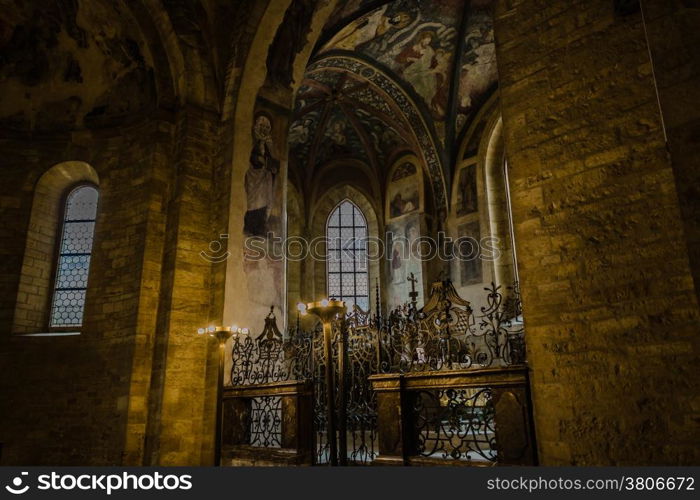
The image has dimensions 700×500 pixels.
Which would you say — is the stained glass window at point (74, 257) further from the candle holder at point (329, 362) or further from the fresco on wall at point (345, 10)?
the fresco on wall at point (345, 10)

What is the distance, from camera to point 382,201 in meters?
17.4

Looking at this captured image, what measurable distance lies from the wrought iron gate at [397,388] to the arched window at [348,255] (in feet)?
29.2

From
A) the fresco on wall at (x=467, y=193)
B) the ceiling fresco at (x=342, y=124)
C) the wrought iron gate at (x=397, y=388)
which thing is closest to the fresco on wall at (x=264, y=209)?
the wrought iron gate at (x=397, y=388)

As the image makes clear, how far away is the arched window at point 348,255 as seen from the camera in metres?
17.2

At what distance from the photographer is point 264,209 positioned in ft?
Result: 30.9

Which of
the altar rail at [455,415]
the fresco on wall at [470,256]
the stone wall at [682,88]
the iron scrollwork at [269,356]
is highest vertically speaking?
the fresco on wall at [470,256]

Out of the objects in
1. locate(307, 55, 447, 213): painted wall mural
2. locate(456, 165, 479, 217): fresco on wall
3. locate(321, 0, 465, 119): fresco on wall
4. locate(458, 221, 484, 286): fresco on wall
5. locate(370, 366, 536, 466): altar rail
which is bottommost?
→ locate(370, 366, 536, 466): altar rail

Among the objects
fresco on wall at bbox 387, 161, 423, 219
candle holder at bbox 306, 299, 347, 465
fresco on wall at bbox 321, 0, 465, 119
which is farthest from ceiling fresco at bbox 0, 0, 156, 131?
fresco on wall at bbox 387, 161, 423, 219

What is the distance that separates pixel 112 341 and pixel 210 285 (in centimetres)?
186

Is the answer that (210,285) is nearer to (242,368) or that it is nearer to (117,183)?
(242,368)

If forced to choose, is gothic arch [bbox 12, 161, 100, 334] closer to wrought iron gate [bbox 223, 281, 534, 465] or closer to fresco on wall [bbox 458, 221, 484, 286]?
wrought iron gate [bbox 223, 281, 534, 465]

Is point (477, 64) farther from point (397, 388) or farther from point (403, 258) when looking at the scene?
point (397, 388)

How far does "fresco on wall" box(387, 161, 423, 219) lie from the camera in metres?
16.4

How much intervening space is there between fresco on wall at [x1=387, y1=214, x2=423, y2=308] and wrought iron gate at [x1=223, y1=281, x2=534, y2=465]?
26.2 feet
